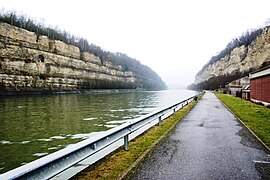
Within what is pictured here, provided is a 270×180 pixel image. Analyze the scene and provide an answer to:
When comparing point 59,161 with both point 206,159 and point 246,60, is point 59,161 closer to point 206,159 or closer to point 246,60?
point 206,159

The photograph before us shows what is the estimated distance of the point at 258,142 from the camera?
8062mm

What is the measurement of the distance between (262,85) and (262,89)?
0.45 meters

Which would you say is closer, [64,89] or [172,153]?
[172,153]

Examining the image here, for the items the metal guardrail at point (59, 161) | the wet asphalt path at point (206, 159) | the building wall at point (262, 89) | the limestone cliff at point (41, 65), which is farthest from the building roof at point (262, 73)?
the limestone cliff at point (41, 65)

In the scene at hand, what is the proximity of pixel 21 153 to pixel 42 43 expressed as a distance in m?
86.6

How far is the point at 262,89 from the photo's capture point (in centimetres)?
2603

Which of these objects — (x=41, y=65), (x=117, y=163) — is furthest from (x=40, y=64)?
(x=117, y=163)

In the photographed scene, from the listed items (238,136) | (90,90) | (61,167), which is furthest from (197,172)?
(90,90)

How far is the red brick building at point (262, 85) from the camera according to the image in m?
24.0

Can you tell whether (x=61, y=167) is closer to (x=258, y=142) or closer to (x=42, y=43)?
(x=258, y=142)

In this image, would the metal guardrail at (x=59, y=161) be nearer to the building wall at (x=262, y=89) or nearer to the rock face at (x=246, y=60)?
the building wall at (x=262, y=89)

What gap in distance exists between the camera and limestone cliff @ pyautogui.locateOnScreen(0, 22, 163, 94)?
69.3m

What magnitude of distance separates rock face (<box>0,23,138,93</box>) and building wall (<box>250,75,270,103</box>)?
195ft

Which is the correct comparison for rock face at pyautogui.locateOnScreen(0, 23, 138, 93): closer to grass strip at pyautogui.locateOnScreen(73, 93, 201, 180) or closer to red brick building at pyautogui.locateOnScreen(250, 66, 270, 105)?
red brick building at pyautogui.locateOnScreen(250, 66, 270, 105)
